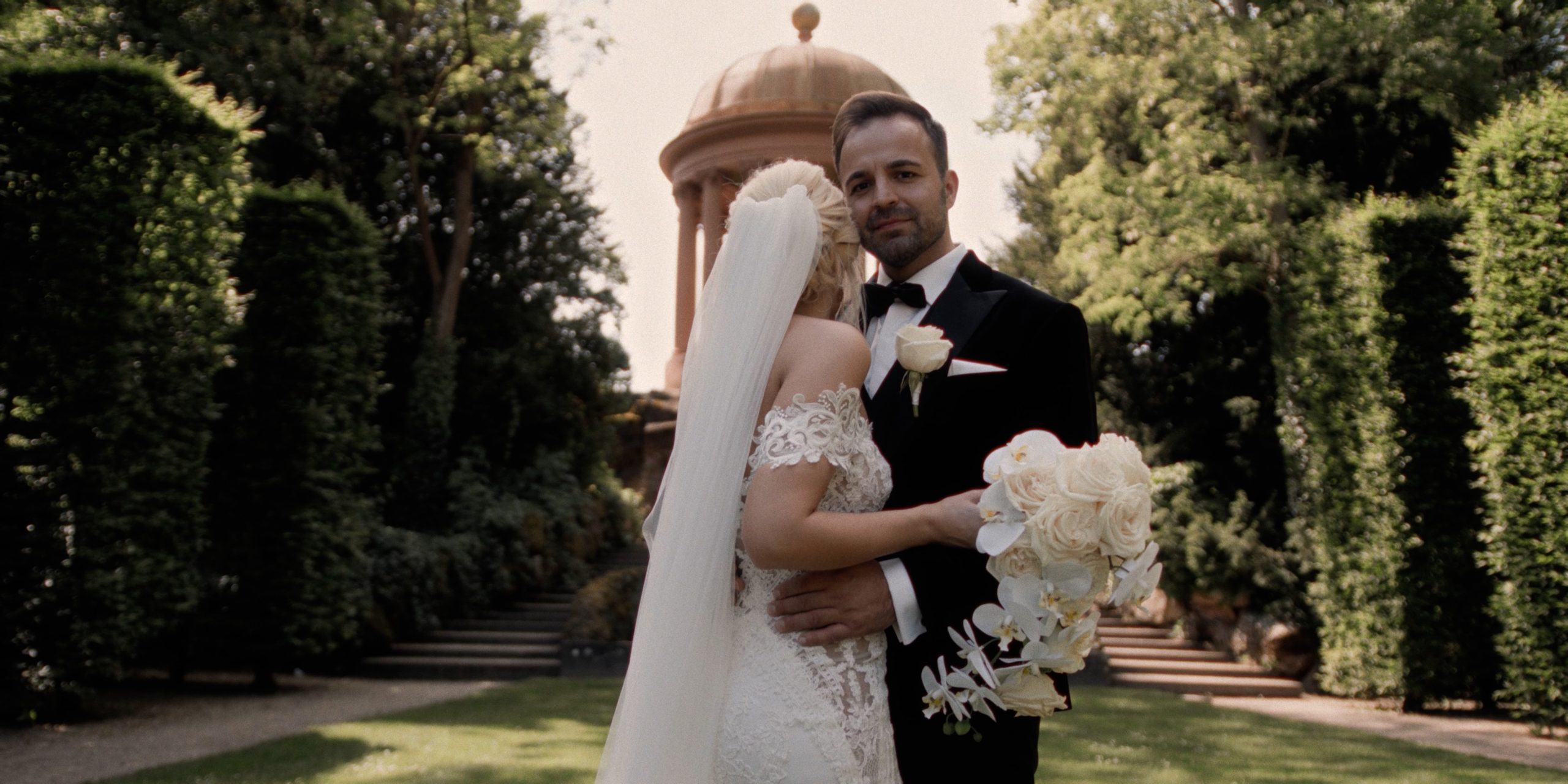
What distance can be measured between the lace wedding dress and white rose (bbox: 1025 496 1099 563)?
15.5 inches

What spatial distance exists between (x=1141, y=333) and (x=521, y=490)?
39.1ft

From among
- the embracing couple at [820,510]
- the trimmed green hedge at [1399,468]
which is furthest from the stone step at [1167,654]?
the embracing couple at [820,510]

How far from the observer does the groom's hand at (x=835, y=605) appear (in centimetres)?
215

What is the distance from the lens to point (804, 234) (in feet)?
7.72

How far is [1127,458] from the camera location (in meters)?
2.11

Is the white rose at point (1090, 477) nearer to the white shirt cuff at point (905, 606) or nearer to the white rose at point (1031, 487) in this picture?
the white rose at point (1031, 487)

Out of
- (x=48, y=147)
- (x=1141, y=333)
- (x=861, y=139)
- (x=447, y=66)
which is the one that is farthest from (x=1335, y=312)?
(x=447, y=66)

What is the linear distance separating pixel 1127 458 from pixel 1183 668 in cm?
1352

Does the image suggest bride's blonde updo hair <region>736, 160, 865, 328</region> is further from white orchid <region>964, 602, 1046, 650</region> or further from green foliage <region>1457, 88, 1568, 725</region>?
green foliage <region>1457, 88, 1568, 725</region>

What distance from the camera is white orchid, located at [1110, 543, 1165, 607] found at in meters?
2.08

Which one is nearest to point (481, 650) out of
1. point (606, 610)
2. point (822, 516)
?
point (606, 610)

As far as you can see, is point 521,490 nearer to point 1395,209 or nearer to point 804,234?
point 1395,209

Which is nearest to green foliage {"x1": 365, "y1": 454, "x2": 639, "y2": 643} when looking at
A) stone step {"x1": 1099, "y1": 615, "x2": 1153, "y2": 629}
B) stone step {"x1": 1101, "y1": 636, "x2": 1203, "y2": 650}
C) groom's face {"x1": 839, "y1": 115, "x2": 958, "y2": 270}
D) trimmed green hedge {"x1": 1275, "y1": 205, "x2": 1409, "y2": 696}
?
stone step {"x1": 1099, "y1": 615, "x2": 1153, "y2": 629}

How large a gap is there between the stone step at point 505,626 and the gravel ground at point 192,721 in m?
2.56
